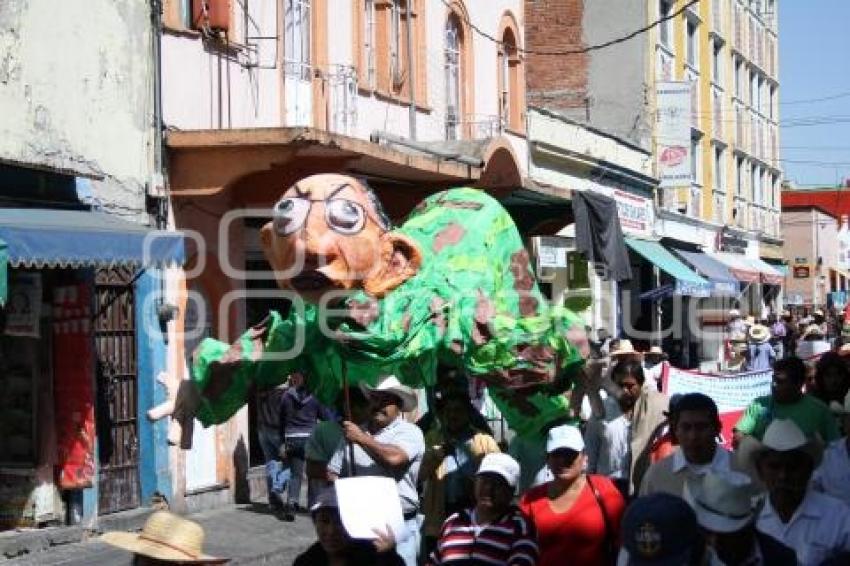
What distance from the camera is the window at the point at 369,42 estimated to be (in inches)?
709

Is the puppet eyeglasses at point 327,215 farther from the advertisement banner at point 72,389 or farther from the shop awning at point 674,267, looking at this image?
the shop awning at point 674,267

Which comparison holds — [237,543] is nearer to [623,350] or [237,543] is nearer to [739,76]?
[623,350]

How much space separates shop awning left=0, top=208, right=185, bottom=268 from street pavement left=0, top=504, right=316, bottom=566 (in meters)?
2.48

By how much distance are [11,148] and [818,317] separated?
76.7 feet

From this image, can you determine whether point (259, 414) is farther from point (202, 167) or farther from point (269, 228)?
point (269, 228)

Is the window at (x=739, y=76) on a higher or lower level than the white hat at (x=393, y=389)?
→ higher

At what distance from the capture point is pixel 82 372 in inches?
506

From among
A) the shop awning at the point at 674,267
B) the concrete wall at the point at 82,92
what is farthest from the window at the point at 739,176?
the concrete wall at the point at 82,92

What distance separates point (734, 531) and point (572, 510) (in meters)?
1.53

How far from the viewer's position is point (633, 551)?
16.3 ft

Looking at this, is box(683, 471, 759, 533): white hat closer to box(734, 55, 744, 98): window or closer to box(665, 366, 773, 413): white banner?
box(665, 366, 773, 413): white banner

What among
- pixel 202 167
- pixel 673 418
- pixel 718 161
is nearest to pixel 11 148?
pixel 202 167

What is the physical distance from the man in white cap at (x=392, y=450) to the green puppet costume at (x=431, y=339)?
24 centimetres

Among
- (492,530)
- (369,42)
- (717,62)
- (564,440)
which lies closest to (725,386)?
(564,440)
